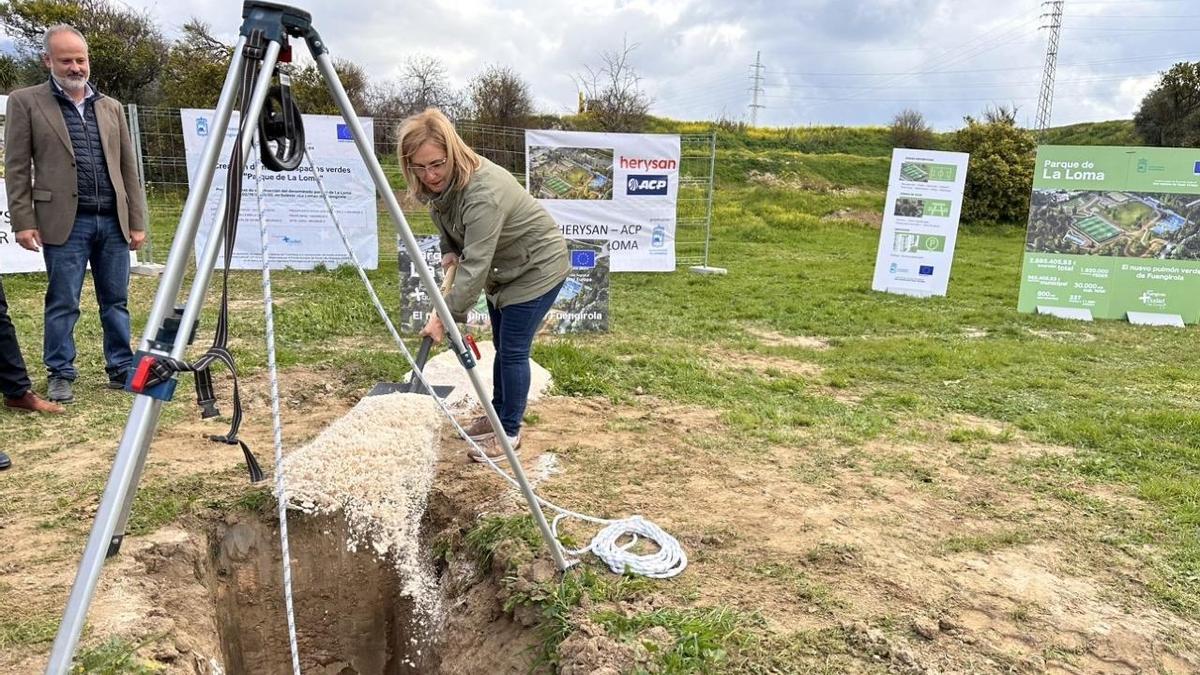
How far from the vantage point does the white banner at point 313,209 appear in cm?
891

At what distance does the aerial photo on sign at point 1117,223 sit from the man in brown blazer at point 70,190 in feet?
28.8

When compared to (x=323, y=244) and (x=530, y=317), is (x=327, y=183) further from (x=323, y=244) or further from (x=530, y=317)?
(x=530, y=317)

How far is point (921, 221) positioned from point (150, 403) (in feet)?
31.6

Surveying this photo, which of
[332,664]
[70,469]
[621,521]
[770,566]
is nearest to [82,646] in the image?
[332,664]

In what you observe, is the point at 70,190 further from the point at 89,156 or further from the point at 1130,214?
the point at 1130,214

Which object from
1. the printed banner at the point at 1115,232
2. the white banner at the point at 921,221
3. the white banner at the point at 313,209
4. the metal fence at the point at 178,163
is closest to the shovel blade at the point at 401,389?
the metal fence at the point at 178,163

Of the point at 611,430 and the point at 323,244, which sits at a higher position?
the point at 323,244

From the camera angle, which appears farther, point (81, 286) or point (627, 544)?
point (81, 286)

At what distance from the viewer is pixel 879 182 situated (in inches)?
931

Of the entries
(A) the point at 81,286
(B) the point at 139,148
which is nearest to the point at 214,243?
(A) the point at 81,286

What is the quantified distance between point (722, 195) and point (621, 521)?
695 inches

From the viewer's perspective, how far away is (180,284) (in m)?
1.59

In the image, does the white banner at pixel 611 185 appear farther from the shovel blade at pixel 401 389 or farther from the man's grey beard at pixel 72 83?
the man's grey beard at pixel 72 83

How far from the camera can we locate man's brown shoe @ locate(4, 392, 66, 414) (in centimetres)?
432
